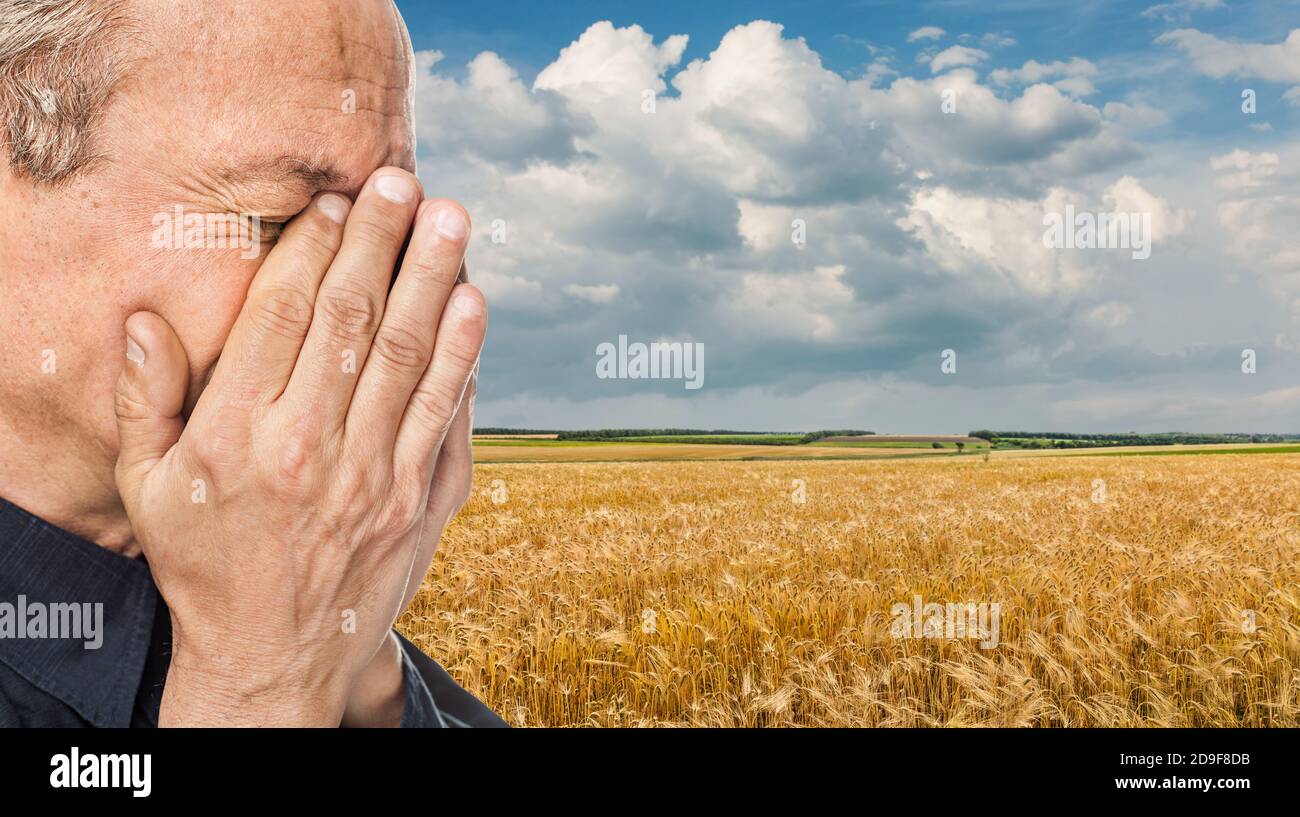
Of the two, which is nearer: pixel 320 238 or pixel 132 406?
pixel 132 406

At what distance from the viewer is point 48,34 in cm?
137

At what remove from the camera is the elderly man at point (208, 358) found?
1.22 m

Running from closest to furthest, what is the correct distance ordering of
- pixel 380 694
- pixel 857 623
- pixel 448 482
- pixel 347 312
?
1. pixel 347 312
2. pixel 448 482
3. pixel 380 694
4. pixel 857 623

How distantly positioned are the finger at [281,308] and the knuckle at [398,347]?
12cm

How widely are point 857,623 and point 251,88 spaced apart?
4.36 metres

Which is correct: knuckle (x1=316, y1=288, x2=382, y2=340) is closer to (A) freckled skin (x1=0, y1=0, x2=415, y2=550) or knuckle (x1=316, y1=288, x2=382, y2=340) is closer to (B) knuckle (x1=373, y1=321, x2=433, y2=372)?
(B) knuckle (x1=373, y1=321, x2=433, y2=372)

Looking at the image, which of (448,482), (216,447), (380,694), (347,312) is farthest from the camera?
(380,694)

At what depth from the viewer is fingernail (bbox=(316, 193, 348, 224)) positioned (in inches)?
53.3

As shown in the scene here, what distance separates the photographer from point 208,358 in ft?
4.30

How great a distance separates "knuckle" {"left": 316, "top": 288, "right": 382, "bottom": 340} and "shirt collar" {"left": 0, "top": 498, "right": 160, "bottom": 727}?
2.08ft

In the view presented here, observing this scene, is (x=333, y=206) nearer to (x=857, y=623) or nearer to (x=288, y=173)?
(x=288, y=173)
